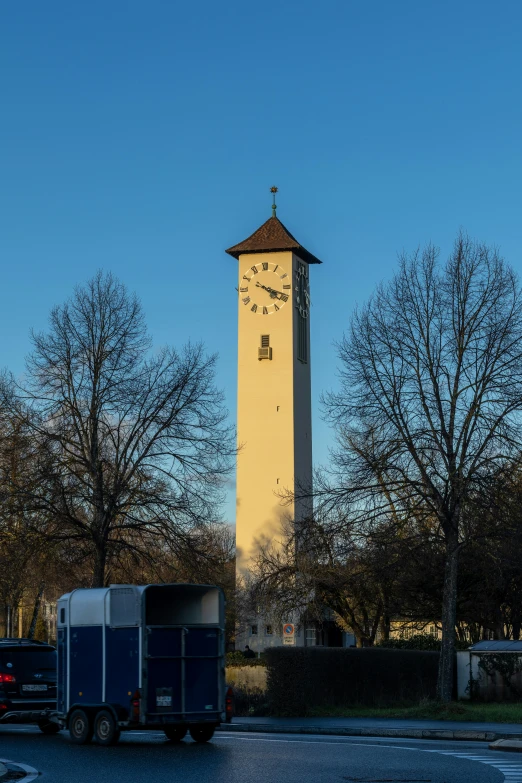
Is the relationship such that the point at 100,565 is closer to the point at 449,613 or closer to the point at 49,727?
the point at 449,613

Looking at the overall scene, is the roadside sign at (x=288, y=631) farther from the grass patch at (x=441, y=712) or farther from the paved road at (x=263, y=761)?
the paved road at (x=263, y=761)

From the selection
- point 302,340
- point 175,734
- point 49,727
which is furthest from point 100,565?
point 302,340

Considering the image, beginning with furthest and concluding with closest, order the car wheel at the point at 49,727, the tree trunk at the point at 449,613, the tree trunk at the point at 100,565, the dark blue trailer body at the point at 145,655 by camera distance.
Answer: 1. the tree trunk at the point at 100,565
2. the tree trunk at the point at 449,613
3. the car wheel at the point at 49,727
4. the dark blue trailer body at the point at 145,655

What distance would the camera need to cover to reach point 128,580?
38.6m

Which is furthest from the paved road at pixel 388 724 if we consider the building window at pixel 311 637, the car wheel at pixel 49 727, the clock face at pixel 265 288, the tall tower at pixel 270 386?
the clock face at pixel 265 288

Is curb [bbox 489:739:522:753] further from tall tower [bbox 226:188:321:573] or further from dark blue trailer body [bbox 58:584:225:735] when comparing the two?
tall tower [bbox 226:188:321:573]

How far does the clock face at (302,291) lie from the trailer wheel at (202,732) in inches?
2052

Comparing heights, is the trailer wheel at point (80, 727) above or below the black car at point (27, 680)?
below

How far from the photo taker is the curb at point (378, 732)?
2370cm

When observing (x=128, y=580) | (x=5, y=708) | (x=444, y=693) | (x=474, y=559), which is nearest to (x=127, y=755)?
(x=5, y=708)

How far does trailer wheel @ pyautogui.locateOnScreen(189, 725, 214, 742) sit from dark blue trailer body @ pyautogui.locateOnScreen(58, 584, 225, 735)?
0.31 metres

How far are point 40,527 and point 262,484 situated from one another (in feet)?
117

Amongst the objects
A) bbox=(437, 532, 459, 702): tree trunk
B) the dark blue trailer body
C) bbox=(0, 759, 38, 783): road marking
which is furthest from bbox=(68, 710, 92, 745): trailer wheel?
bbox=(437, 532, 459, 702): tree trunk

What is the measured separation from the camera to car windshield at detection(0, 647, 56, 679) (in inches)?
922
